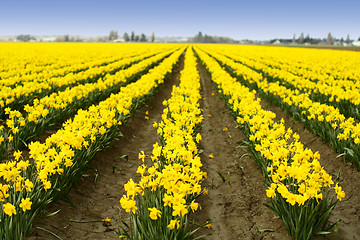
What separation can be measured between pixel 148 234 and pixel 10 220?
161 centimetres

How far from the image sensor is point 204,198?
5188 mm

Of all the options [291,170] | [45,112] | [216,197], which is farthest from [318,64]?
[291,170]

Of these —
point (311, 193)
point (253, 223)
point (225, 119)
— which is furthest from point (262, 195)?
point (225, 119)

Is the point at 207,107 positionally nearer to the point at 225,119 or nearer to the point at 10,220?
the point at 225,119

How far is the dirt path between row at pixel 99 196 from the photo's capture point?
13.5ft

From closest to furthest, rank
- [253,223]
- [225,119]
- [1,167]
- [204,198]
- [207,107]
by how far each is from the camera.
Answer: [1,167], [253,223], [204,198], [225,119], [207,107]

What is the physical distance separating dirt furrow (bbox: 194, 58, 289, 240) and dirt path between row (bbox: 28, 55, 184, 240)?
4.83 feet

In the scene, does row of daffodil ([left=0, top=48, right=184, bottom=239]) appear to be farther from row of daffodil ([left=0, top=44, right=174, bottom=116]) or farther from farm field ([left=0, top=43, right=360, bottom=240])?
row of daffodil ([left=0, top=44, right=174, bottom=116])

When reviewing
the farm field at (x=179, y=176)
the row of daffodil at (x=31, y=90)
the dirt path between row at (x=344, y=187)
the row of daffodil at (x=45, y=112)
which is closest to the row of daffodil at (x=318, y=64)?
the dirt path between row at (x=344, y=187)

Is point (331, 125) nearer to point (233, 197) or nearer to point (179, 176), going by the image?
point (233, 197)

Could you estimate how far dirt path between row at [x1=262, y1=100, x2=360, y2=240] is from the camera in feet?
14.0

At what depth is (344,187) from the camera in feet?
18.1

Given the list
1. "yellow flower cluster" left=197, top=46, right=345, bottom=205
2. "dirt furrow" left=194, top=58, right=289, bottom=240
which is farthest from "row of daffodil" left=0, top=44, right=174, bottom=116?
"yellow flower cluster" left=197, top=46, right=345, bottom=205

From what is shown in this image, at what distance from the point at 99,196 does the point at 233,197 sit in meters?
2.41
